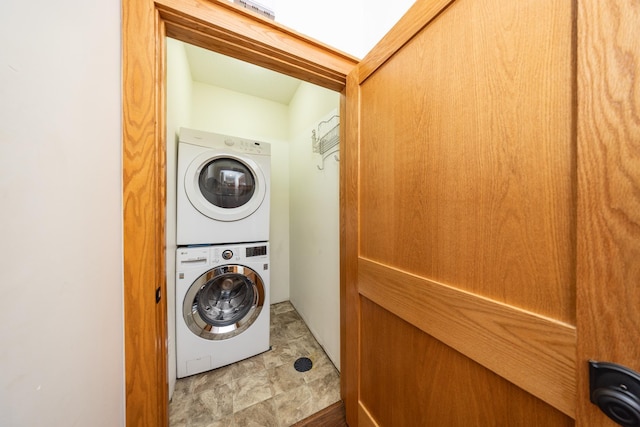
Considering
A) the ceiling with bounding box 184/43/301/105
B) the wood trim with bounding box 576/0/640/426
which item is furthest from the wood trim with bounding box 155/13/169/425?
the ceiling with bounding box 184/43/301/105

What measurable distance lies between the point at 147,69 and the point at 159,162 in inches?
12.3

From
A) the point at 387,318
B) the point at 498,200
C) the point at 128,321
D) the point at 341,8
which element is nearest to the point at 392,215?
the point at 498,200

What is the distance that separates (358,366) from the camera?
1.00m

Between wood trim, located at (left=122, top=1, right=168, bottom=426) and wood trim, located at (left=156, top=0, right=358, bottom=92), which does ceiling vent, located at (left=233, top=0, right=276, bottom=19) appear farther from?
wood trim, located at (left=122, top=1, right=168, bottom=426)

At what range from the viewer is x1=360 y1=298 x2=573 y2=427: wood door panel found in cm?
48

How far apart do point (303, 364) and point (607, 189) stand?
182 centimetres

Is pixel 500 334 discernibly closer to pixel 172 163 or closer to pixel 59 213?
pixel 59 213

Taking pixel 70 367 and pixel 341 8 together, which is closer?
pixel 70 367

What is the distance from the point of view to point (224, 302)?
5.32 feet

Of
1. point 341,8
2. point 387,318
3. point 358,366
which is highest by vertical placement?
point 341,8

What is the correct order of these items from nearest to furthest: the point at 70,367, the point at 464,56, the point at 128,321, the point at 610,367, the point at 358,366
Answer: the point at 610,367 → the point at 70,367 → the point at 464,56 → the point at 128,321 → the point at 358,366

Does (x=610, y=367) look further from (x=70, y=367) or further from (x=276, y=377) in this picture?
(x=276, y=377)

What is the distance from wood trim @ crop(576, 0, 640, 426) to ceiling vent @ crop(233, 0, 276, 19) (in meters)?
0.99

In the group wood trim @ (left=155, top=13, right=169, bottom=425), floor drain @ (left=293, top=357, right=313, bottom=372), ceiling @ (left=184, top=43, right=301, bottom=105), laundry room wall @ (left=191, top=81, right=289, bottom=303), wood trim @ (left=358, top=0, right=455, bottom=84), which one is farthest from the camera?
laundry room wall @ (left=191, top=81, right=289, bottom=303)
